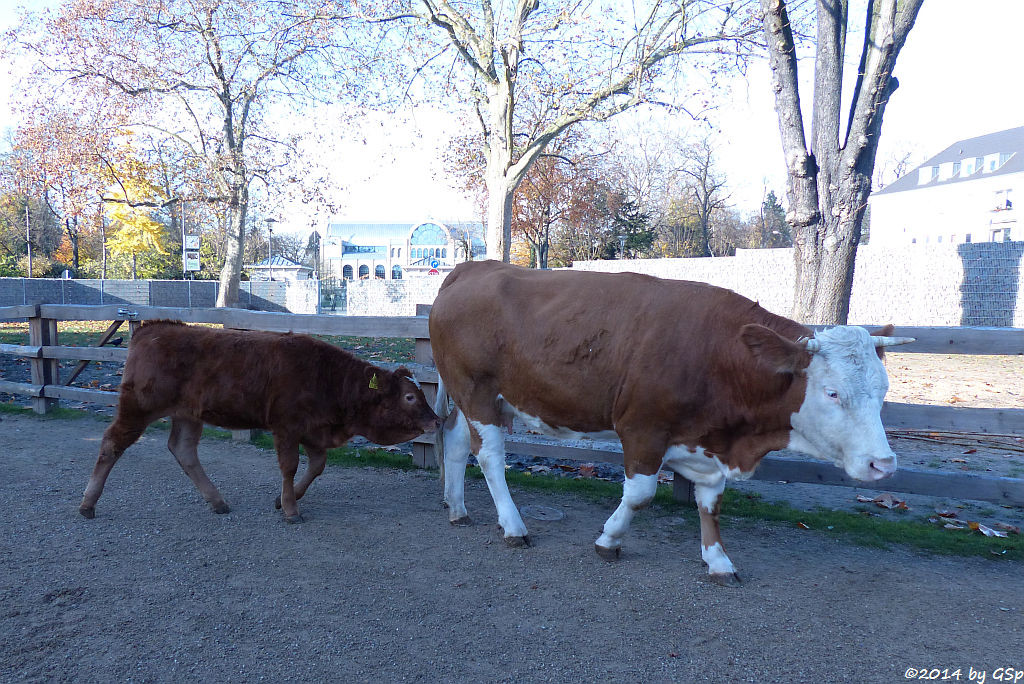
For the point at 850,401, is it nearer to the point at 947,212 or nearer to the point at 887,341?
the point at 887,341

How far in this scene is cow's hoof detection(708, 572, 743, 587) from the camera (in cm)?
402

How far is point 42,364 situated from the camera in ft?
27.6

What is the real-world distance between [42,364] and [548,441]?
6.27m

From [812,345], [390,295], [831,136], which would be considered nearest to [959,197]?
[390,295]

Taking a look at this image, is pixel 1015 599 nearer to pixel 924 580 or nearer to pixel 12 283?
pixel 924 580

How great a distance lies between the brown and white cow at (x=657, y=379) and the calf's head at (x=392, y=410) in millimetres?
471

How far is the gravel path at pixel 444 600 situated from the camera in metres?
3.13

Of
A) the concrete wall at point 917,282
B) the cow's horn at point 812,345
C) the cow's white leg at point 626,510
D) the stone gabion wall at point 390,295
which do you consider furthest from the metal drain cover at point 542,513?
the stone gabion wall at point 390,295

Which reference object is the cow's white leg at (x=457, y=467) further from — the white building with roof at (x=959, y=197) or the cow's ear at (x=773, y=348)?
the white building with roof at (x=959, y=197)

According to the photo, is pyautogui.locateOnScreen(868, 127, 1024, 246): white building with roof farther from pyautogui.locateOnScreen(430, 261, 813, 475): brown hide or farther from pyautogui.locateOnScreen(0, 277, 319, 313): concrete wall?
pyautogui.locateOnScreen(430, 261, 813, 475): brown hide

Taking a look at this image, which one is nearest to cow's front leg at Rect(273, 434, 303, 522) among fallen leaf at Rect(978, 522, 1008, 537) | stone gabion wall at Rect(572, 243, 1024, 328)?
fallen leaf at Rect(978, 522, 1008, 537)

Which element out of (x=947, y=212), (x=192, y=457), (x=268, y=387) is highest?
(x=947, y=212)

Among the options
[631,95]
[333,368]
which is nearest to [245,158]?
[631,95]

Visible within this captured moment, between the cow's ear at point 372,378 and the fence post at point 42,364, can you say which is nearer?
the cow's ear at point 372,378
